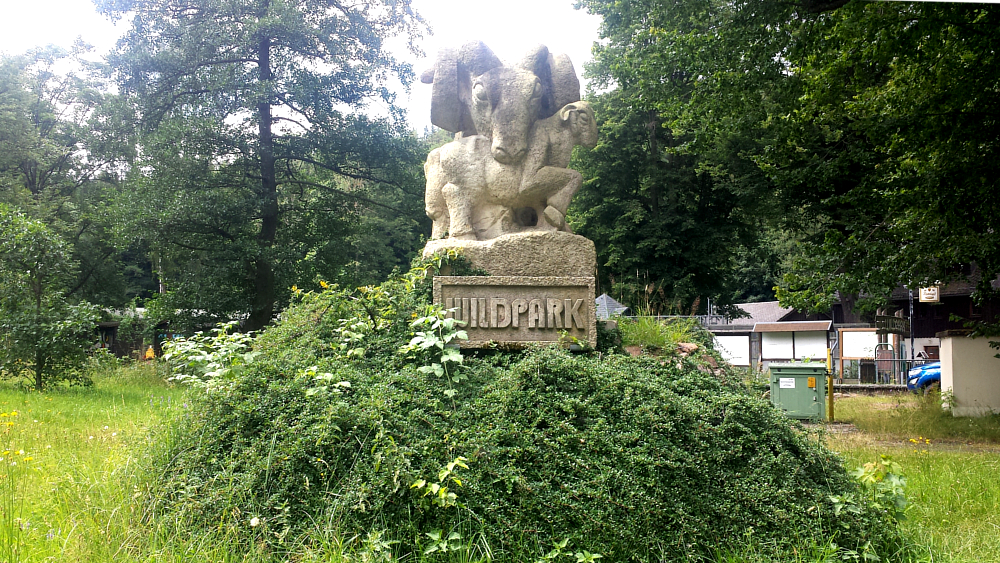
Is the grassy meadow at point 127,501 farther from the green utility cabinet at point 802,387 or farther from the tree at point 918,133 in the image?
the green utility cabinet at point 802,387

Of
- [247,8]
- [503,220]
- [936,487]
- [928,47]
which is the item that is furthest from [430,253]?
[247,8]

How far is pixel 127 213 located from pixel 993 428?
16334 mm

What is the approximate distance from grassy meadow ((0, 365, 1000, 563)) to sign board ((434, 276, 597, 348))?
2.13m

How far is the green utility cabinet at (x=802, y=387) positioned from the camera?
11398 mm

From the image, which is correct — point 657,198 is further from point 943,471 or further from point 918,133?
point 943,471

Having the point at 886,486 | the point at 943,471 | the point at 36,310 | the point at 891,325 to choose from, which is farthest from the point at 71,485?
the point at 891,325

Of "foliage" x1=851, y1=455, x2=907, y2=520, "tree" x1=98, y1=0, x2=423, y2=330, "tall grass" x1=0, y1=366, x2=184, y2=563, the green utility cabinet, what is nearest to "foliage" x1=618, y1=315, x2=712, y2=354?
"foliage" x1=851, y1=455, x2=907, y2=520

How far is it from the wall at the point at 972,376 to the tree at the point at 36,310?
14.4 metres

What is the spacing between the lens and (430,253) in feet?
19.6

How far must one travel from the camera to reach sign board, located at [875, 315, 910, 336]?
22.3 metres

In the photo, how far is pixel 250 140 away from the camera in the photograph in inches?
640

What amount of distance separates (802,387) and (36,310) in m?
12.2

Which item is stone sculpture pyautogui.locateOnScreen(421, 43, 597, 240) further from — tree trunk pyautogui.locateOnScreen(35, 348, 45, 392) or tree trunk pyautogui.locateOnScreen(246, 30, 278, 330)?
tree trunk pyautogui.locateOnScreen(246, 30, 278, 330)

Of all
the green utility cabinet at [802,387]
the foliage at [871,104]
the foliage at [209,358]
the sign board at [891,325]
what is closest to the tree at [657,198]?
the sign board at [891,325]
